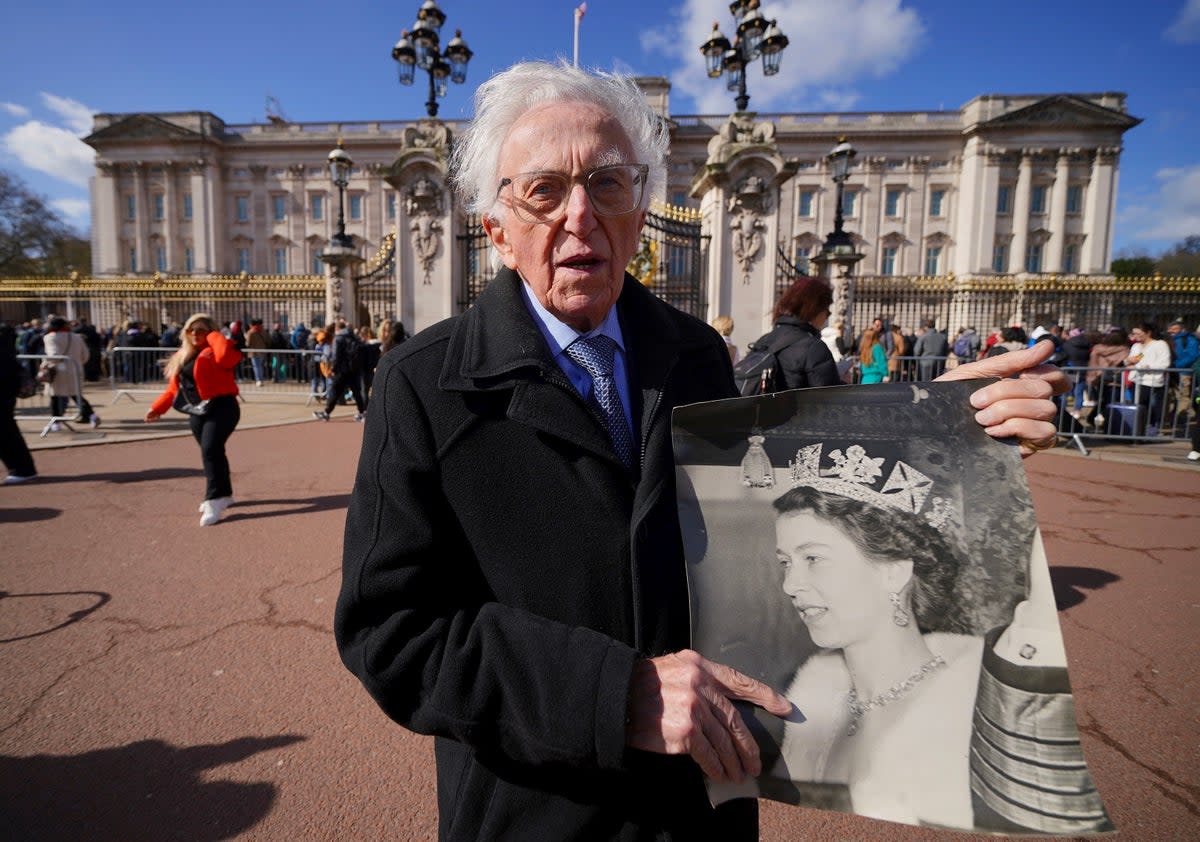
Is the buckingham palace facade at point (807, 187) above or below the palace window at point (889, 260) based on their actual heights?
above

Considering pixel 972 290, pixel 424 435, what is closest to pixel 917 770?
pixel 424 435

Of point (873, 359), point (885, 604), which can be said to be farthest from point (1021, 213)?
point (885, 604)

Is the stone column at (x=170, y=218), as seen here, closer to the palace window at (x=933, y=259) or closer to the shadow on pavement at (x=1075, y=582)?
the palace window at (x=933, y=259)

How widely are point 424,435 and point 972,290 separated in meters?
23.5

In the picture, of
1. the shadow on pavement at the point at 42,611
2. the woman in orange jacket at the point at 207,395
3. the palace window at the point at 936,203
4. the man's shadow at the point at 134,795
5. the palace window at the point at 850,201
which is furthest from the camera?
the palace window at the point at 936,203

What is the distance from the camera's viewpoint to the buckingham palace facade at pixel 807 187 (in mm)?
45219

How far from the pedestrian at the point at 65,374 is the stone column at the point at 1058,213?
56168 mm

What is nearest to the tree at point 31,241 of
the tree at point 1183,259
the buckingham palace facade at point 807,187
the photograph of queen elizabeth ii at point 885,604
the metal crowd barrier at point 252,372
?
the buckingham palace facade at point 807,187

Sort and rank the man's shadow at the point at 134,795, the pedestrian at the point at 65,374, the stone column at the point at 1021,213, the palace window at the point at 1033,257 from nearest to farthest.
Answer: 1. the man's shadow at the point at 134,795
2. the pedestrian at the point at 65,374
3. the stone column at the point at 1021,213
4. the palace window at the point at 1033,257

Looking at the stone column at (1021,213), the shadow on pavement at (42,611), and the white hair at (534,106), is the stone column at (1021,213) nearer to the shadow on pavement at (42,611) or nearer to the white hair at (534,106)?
the white hair at (534,106)

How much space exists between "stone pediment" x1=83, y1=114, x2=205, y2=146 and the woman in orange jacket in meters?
54.8

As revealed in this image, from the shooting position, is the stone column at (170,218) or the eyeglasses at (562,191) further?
the stone column at (170,218)

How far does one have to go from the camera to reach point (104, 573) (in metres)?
4.59

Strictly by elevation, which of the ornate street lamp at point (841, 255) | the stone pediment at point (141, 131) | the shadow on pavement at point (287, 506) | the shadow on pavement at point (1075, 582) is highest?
the stone pediment at point (141, 131)
